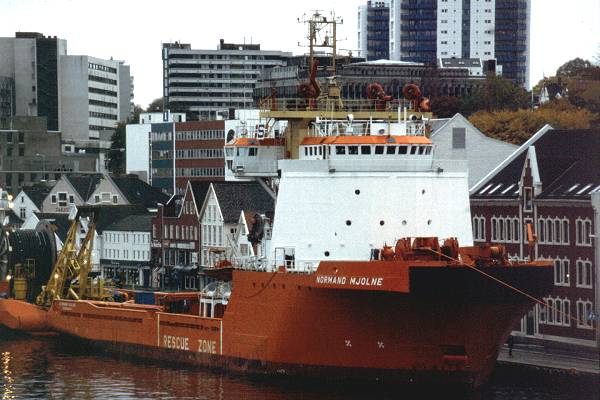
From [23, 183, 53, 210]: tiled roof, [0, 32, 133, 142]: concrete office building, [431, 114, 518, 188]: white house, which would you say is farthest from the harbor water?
[0, 32, 133, 142]: concrete office building

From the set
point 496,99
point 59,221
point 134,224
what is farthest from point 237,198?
point 496,99

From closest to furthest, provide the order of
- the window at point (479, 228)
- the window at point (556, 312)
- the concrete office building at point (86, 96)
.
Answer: the window at point (556, 312) → the window at point (479, 228) → the concrete office building at point (86, 96)

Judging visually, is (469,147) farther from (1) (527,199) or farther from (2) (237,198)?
(2) (237,198)

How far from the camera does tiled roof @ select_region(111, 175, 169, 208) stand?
133 m

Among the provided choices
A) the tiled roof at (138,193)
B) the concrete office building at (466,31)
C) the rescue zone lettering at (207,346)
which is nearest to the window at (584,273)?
the rescue zone lettering at (207,346)

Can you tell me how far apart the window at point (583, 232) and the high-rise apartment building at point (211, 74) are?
123 metres

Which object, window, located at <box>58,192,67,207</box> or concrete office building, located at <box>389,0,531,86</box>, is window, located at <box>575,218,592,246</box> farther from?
concrete office building, located at <box>389,0,531,86</box>

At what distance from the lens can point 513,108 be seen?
134 m

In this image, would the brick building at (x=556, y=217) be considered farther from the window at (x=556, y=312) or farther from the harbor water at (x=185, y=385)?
the harbor water at (x=185, y=385)

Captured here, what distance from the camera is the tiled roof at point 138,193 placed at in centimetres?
13300

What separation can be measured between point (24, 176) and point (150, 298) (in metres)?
74.6

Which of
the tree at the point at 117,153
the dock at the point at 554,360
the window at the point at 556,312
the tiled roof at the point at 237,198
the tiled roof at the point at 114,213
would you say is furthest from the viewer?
the tree at the point at 117,153

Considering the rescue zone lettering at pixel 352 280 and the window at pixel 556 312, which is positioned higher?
the rescue zone lettering at pixel 352 280

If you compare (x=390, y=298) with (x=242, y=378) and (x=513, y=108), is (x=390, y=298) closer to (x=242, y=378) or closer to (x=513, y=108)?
(x=242, y=378)
